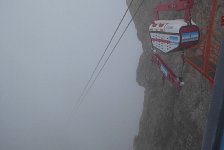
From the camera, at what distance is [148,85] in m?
21.8

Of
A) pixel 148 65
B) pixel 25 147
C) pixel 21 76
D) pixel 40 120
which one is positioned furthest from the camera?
pixel 21 76

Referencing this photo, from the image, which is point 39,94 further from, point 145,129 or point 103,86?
point 145,129

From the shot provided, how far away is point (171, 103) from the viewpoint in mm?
16156

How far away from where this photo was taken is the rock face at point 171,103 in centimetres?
1264

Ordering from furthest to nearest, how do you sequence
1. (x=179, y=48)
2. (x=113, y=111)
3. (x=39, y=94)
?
(x=39, y=94)
(x=113, y=111)
(x=179, y=48)

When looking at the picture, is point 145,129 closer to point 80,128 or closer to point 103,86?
point 80,128

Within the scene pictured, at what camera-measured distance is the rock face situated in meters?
12.6

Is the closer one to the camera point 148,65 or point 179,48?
point 179,48

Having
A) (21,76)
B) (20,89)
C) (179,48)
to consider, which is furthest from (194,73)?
(21,76)

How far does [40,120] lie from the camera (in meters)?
84.0

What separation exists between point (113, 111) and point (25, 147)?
25.1 m

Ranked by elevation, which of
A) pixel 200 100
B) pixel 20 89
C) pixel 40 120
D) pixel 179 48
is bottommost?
pixel 20 89

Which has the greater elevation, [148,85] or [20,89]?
[148,85]

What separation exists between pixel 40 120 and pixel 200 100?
7715 cm
